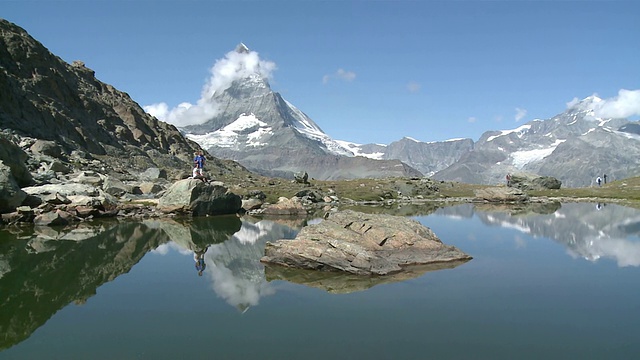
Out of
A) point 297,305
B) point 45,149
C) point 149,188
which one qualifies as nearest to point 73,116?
point 45,149

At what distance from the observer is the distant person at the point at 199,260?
91.7 feet

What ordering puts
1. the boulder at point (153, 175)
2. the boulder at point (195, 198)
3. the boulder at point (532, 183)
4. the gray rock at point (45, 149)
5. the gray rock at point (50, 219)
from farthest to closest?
1. the boulder at point (532, 183)
2. the boulder at point (153, 175)
3. the gray rock at point (45, 149)
4. the boulder at point (195, 198)
5. the gray rock at point (50, 219)

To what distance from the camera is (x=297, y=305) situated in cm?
1994

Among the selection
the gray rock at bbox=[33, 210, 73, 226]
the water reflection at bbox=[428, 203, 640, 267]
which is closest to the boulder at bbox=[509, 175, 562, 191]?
the water reflection at bbox=[428, 203, 640, 267]

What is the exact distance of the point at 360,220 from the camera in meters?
33.3

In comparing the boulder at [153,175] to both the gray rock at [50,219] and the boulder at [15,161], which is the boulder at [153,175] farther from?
the gray rock at [50,219]

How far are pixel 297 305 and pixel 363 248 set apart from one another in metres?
8.08

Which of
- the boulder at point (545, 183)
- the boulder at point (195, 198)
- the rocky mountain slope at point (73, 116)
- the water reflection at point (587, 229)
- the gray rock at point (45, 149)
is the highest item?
the rocky mountain slope at point (73, 116)

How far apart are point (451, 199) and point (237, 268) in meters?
77.8

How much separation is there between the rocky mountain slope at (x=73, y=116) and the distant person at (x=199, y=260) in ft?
180

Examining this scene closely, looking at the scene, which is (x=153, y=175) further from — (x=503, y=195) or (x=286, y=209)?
(x=503, y=195)

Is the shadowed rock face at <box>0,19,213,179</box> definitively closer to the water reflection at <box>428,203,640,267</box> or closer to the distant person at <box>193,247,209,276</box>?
the distant person at <box>193,247,209,276</box>

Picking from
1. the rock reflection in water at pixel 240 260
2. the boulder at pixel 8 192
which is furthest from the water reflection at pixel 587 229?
the boulder at pixel 8 192

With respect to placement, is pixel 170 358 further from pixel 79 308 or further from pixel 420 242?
pixel 420 242
